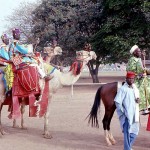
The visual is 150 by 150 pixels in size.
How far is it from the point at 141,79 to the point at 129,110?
4.23ft

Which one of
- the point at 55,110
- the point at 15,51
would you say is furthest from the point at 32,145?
the point at 55,110

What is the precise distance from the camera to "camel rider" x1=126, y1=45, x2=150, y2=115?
743cm

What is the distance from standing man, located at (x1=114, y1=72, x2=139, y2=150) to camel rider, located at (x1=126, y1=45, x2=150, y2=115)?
2.94ft

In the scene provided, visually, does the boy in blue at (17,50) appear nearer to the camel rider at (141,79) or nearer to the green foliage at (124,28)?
the camel rider at (141,79)

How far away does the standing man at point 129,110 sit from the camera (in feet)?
21.2

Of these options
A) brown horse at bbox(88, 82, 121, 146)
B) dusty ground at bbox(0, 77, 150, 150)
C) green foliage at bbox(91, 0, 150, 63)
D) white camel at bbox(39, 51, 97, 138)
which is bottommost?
dusty ground at bbox(0, 77, 150, 150)

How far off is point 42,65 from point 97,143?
246 cm

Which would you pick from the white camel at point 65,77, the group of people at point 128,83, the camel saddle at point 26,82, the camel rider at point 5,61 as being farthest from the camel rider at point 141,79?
the camel rider at point 5,61

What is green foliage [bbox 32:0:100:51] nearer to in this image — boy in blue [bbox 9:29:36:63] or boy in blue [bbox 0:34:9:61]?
boy in blue [bbox 0:34:9:61]

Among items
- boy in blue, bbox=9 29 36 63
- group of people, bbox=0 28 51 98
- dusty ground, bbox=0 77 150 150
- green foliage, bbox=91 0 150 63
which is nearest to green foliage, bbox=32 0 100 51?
green foliage, bbox=91 0 150 63

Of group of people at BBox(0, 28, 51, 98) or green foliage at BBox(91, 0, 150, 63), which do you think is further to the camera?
green foliage at BBox(91, 0, 150, 63)

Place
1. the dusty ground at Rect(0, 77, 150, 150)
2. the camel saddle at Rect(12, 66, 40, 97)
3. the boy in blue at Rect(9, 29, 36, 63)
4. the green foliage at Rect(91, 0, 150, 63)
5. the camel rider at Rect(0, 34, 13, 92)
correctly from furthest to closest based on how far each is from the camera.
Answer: the green foliage at Rect(91, 0, 150, 63)
the camel rider at Rect(0, 34, 13, 92)
the camel saddle at Rect(12, 66, 40, 97)
the boy in blue at Rect(9, 29, 36, 63)
the dusty ground at Rect(0, 77, 150, 150)

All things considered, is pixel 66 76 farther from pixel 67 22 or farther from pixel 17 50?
pixel 67 22

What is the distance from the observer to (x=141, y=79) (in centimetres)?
756
